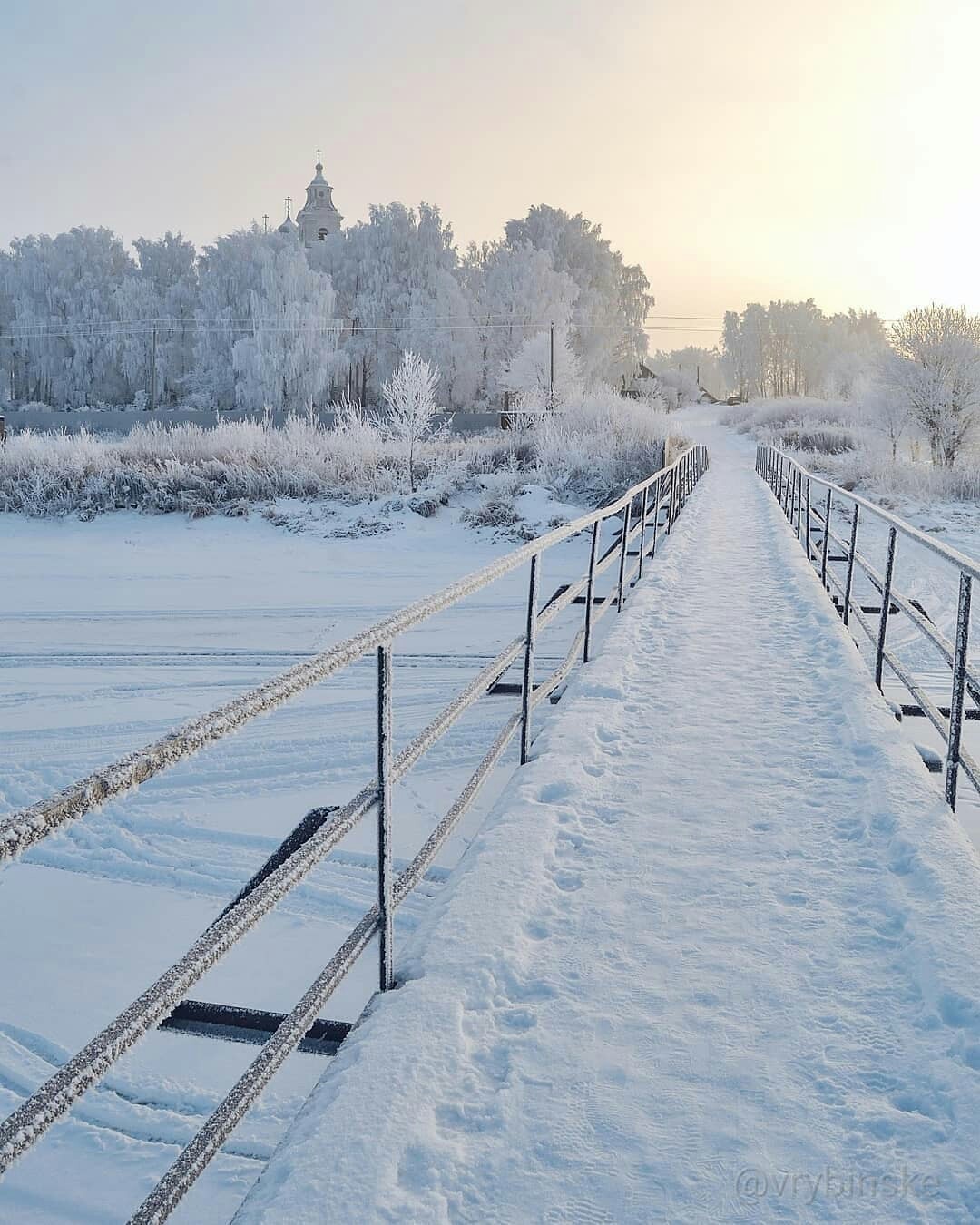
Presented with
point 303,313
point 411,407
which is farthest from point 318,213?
point 411,407

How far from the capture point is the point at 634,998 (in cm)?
250

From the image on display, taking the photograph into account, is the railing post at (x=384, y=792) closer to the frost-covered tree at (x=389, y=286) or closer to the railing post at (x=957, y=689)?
the railing post at (x=957, y=689)

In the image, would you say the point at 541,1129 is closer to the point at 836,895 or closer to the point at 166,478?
the point at 836,895

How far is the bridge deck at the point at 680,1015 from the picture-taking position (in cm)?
191

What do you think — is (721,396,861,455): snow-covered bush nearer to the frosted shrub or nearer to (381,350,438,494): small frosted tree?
the frosted shrub

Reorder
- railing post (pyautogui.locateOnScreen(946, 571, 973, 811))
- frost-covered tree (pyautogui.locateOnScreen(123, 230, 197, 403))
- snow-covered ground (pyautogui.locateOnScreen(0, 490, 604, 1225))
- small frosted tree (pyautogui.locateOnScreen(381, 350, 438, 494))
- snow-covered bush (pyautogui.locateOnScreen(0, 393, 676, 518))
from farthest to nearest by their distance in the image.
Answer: frost-covered tree (pyautogui.locateOnScreen(123, 230, 197, 403)) → small frosted tree (pyautogui.locateOnScreen(381, 350, 438, 494)) → snow-covered bush (pyautogui.locateOnScreen(0, 393, 676, 518)) → railing post (pyautogui.locateOnScreen(946, 571, 973, 811)) → snow-covered ground (pyautogui.locateOnScreen(0, 490, 604, 1225))

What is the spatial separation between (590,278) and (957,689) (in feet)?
213

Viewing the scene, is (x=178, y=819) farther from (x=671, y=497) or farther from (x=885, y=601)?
(x=671, y=497)

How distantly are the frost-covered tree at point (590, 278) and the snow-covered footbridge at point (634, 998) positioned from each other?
56.8m

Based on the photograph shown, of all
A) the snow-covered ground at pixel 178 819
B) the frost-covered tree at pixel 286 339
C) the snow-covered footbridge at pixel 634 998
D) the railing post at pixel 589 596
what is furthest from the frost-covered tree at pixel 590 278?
the snow-covered footbridge at pixel 634 998

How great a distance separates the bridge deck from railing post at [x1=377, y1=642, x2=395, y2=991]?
0.23 meters

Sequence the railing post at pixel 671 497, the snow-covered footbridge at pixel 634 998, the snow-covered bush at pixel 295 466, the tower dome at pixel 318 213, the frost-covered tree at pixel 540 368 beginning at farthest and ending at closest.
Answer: the tower dome at pixel 318 213, the frost-covered tree at pixel 540 368, the snow-covered bush at pixel 295 466, the railing post at pixel 671 497, the snow-covered footbridge at pixel 634 998

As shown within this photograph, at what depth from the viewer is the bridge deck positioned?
75.0 inches

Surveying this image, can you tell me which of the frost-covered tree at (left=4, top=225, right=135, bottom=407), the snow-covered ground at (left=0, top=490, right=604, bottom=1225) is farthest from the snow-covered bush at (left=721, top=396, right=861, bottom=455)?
the frost-covered tree at (left=4, top=225, right=135, bottom=407)
